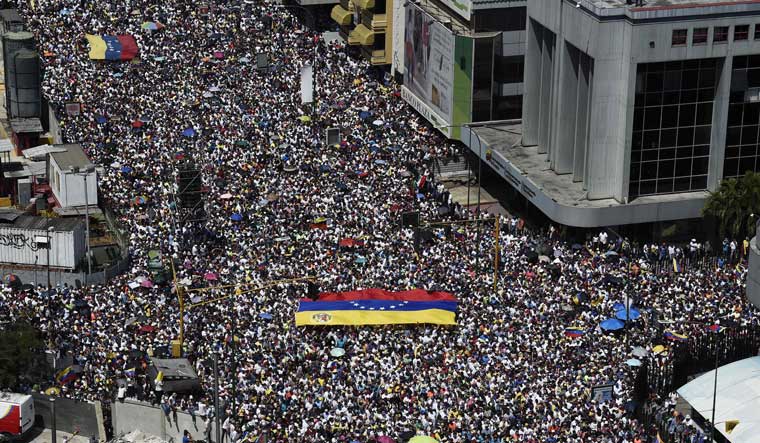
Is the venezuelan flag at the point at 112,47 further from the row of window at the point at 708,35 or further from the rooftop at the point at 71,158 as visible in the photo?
the row of window at the point at 708,35

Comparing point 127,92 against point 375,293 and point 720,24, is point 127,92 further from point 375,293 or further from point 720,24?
point 720,24

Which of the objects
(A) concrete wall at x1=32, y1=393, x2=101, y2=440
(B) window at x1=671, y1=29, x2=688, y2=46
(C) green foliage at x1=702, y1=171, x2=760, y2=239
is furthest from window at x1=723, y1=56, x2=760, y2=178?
(A) concrete wall at x1=32, y1=393, x2=101, y2=440

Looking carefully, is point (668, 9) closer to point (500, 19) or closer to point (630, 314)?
point (500, 19)

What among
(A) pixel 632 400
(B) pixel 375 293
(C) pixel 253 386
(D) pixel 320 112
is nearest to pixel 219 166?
(D) pixel 320 112

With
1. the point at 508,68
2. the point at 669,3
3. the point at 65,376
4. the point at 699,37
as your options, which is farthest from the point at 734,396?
the point at 508,68

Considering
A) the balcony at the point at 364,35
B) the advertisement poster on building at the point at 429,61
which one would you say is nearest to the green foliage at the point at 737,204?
the advertisement poster on building at the point at 429,61
